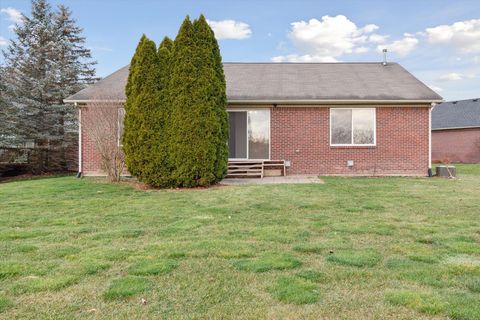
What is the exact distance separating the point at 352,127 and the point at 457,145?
2001cm

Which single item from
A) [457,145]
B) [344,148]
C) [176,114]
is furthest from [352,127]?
[457,145]

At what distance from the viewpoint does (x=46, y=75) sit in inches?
768

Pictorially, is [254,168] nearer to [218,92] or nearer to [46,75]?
[218,92]

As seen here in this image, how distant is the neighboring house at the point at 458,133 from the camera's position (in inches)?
1053

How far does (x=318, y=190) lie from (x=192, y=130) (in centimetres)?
361

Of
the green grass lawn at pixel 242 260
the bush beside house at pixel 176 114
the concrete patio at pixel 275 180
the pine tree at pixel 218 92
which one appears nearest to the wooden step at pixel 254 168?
the concrete patio at pixel 275 180

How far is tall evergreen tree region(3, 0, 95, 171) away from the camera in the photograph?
18219 mm

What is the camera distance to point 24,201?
24.0 ft

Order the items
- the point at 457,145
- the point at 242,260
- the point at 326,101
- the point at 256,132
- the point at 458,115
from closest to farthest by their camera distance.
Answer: the point at 242,260 < the point at 326,101 < the point at 256,132 < the point at 457,145 < the point at 458,115

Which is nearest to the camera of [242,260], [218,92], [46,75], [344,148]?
[242,260]

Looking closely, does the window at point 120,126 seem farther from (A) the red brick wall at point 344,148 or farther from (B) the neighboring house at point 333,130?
(A) the red brick wall at point 344,148

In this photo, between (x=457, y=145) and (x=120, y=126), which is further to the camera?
(x=457, y=145)

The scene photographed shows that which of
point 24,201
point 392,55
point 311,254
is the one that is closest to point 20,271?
point 311,254

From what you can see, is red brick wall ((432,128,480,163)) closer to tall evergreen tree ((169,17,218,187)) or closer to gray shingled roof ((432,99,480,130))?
gray shingled roof ((432,99,480,130))
